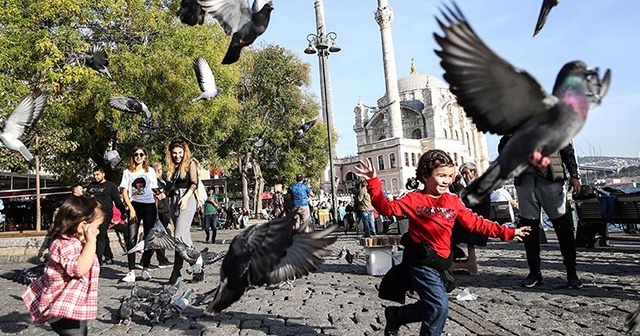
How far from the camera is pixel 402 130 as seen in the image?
3452 inches

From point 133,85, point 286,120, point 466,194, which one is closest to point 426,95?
point 286,120

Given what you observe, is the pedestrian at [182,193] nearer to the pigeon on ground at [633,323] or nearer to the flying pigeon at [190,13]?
the flying pigeon at [190,13]

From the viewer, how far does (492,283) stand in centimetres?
570

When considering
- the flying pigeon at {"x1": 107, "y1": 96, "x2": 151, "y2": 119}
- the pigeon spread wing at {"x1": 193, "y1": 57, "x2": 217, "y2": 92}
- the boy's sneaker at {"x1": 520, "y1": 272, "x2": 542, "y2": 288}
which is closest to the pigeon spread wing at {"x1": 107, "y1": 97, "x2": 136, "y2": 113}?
the flying pigeon at {"x1": 107, "y1": 96, "x2": 151, "y2": 119}

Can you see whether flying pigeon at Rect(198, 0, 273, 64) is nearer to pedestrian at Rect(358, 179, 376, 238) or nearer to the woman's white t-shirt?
the woman's white t-shirt

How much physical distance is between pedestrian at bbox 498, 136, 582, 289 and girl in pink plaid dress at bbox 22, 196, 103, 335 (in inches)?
Result: 179

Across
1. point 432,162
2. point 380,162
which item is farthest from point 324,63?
point 380,162

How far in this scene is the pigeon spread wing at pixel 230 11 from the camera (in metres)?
2.87

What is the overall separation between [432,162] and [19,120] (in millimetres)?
5408

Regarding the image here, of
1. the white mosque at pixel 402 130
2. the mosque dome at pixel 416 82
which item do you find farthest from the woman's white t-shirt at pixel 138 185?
the mosque dome at pixel 416 82

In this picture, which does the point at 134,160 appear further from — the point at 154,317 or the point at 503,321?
the point at 503,321

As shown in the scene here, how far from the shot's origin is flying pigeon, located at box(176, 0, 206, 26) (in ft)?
9.39

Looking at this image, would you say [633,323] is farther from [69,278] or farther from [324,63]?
[324,63]

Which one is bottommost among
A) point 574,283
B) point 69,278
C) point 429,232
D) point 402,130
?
point 574,283
